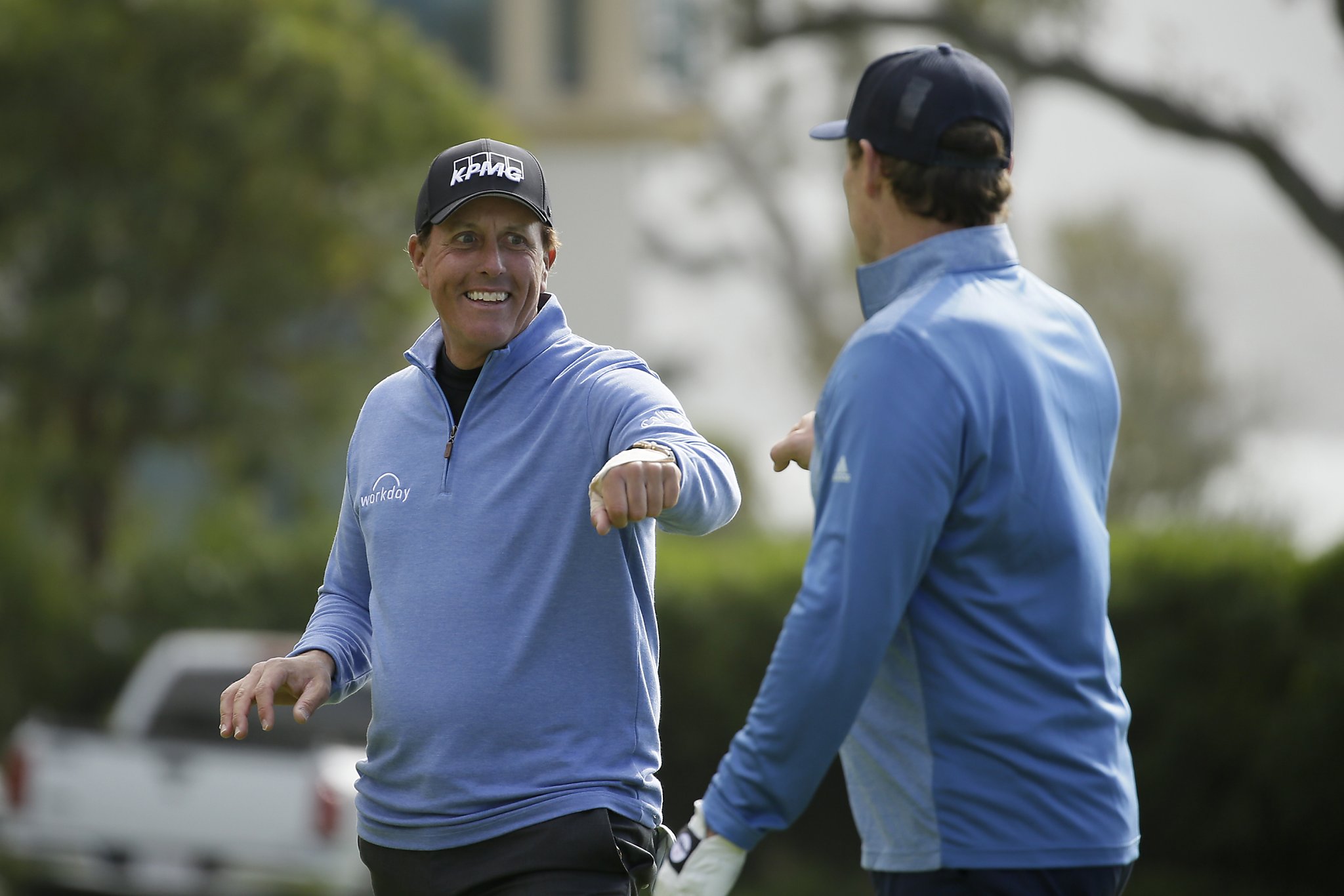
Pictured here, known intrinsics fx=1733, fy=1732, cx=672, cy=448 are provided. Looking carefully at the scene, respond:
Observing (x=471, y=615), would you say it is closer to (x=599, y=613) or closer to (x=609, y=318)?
(x=599, y=613)

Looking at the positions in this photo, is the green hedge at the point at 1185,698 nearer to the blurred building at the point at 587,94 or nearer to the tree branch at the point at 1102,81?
the tree branch at the point at 1102,81

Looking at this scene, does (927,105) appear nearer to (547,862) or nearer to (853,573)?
(853,573)

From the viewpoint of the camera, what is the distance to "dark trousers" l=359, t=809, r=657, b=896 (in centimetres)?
321

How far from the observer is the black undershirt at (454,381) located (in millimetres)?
3596

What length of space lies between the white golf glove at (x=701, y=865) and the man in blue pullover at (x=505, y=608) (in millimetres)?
637

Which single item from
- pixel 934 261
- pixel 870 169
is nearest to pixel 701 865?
pixel 934 261

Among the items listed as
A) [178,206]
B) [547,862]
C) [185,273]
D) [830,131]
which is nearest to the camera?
[830,131]

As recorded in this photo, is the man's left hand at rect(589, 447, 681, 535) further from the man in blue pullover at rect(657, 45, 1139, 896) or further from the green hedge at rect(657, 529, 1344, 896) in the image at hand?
the green hedge at rect(657, 529, 1344, 896)

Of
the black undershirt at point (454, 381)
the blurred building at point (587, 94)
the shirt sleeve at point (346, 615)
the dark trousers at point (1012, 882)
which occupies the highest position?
the blurred building at point (587, 94)

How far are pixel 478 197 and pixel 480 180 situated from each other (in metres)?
0.04

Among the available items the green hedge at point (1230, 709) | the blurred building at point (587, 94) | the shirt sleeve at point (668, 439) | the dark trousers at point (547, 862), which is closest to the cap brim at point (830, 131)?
the shirt sleeve at point (668, 439)

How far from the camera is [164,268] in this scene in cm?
1409

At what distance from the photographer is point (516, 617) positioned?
328 centimetres

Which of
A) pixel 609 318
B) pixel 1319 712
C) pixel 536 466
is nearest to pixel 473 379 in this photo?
pixel 536 466
